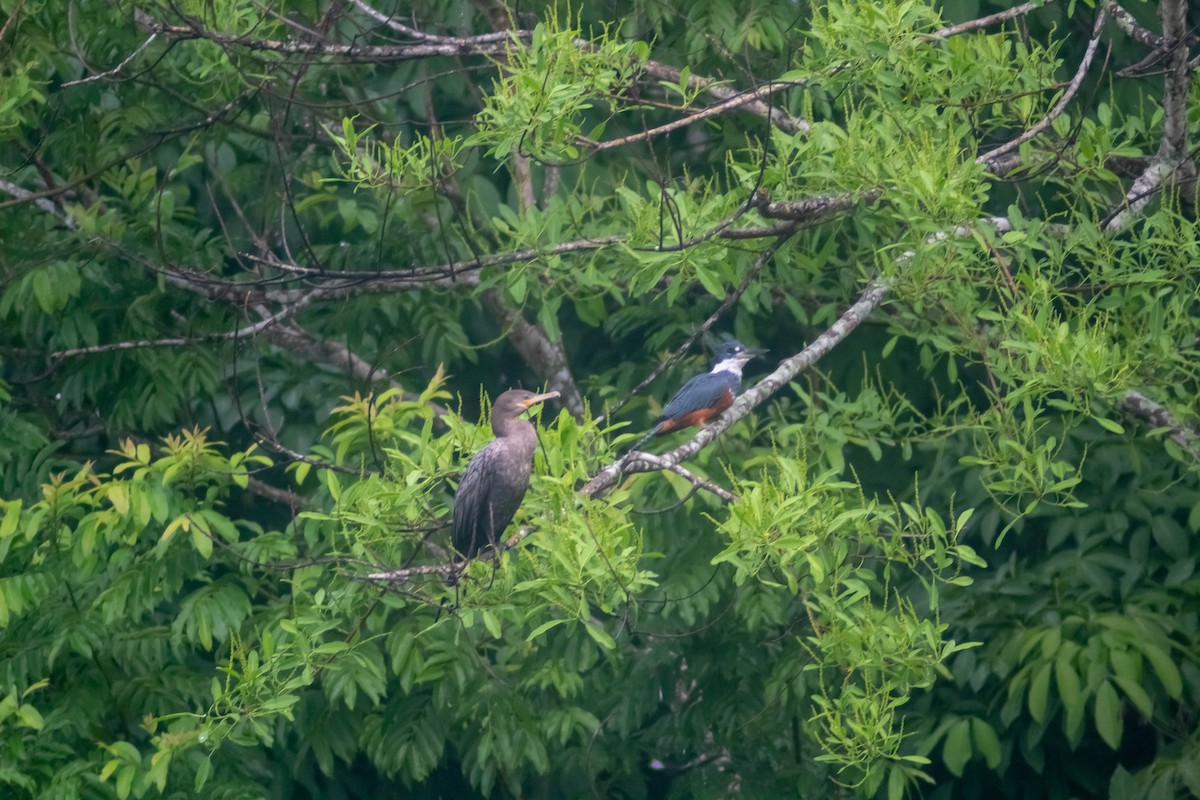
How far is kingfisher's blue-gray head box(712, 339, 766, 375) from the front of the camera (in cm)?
563

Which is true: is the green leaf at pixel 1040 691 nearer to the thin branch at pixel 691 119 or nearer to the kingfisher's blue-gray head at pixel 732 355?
the kingfisher's blue-gray head at pixel 732 355

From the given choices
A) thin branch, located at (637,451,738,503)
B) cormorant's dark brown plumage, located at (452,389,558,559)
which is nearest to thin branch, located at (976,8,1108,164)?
thin branch, located at (637,451,738,503)

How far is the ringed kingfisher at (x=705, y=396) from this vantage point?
17.3 feet

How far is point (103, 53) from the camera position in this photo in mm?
5480

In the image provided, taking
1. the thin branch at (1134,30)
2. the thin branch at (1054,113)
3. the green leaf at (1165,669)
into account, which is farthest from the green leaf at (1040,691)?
the thin branch at (1134,30)

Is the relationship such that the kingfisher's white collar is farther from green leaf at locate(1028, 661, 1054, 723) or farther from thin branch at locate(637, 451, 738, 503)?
green leaf at locate(1028, 661, 1054, 723)

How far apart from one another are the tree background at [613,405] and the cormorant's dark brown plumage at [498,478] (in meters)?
0.12

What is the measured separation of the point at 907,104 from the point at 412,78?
8.69ft

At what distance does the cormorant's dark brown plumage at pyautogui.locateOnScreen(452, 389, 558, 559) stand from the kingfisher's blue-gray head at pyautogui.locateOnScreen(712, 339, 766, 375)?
1.18 meters

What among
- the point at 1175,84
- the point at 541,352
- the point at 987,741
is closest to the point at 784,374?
the point at 1175,84

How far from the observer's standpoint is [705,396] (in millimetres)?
5375

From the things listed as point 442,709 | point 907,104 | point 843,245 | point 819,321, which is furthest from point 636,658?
point 907,104

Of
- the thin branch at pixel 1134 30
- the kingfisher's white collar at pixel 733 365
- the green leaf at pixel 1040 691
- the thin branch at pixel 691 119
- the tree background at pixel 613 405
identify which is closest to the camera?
the tree background at pixel 613 405

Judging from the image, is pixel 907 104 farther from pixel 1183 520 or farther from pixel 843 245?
pixel 1183 520
